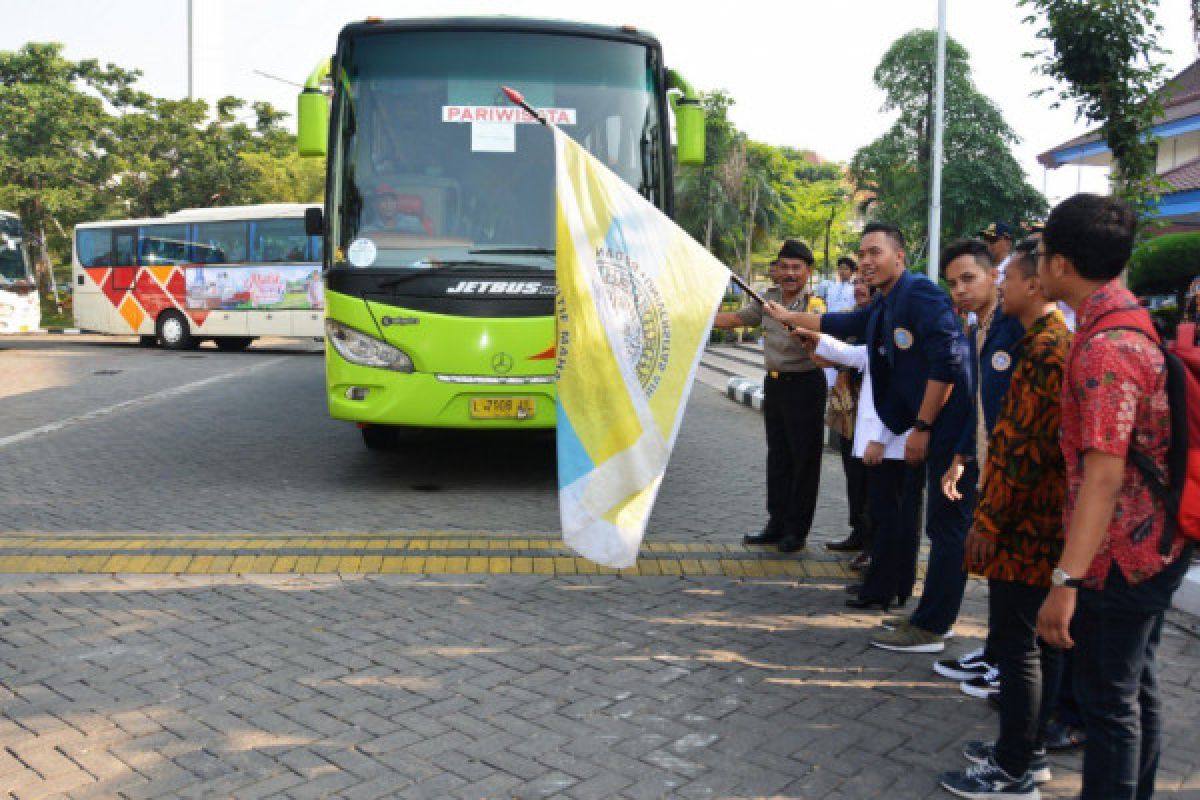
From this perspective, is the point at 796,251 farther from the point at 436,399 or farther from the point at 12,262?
the point at 12,262

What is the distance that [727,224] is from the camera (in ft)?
191

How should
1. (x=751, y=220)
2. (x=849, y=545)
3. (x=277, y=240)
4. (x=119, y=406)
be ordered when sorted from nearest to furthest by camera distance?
(x=849, y=545)
(x=119, y=406)
(x=277, y=240)
(x=751, y=220)

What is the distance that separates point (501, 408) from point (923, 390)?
3.62 metres

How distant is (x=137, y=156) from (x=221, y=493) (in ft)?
113

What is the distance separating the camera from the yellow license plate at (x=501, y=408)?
768cm

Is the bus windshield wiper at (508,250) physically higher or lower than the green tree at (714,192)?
lower

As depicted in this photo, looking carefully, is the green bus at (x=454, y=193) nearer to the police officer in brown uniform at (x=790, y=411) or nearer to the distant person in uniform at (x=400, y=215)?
the distant person in uniform at (x=400, y=215)

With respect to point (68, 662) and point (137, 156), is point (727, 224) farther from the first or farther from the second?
point (68, 662)

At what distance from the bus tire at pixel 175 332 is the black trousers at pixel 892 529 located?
77.3 ft

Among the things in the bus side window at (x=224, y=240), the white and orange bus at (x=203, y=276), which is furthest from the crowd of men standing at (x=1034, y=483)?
the bus side window at (x=224, y=240)

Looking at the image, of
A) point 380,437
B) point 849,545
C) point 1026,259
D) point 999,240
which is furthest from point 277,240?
point 1026,259

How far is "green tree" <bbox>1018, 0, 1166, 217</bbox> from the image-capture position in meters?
10.6

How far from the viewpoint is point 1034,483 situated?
3.21 meters

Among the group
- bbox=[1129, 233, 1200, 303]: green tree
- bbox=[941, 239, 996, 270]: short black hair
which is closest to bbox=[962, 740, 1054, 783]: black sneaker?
bbox=[941, 239, 996, 270]: short black hair
